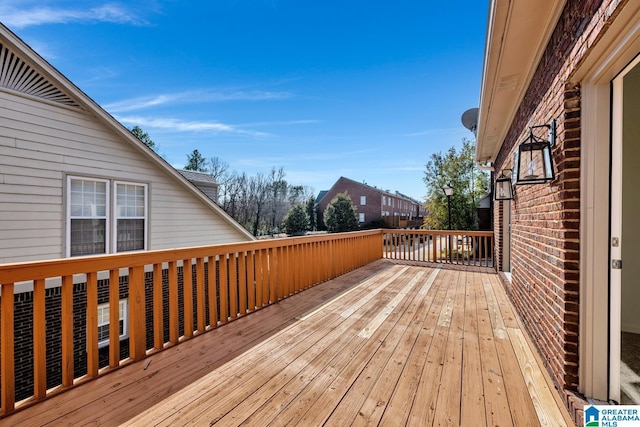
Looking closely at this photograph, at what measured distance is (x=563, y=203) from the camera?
1698mm

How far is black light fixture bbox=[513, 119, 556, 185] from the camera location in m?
1.93

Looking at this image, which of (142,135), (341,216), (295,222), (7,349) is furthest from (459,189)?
(142,135)

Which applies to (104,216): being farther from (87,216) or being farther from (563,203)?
(563,203)

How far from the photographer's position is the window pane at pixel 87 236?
502 centimetres

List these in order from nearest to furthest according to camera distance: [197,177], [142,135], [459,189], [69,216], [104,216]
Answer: [69,216] → [104,216] → [197,177] → [459,189] → [142,135]

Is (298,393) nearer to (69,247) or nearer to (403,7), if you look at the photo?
(69,247)

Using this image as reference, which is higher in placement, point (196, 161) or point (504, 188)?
point (196, 161)

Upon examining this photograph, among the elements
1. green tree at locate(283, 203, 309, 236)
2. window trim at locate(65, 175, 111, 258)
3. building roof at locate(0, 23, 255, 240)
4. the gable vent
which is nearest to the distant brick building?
green tree at locate(283, 203, 309, 236)

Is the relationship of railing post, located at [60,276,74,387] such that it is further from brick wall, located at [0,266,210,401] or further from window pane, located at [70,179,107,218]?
window pane, located at [70,179,107,218]

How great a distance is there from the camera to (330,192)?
30.3 metres

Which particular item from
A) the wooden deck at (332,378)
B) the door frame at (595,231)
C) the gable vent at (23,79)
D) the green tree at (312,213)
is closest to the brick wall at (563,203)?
the door frame at (595,231)

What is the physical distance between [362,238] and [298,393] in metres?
4.87

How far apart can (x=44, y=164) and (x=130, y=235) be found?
73.4 inches

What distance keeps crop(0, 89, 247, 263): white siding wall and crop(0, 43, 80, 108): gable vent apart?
5.8 inches
